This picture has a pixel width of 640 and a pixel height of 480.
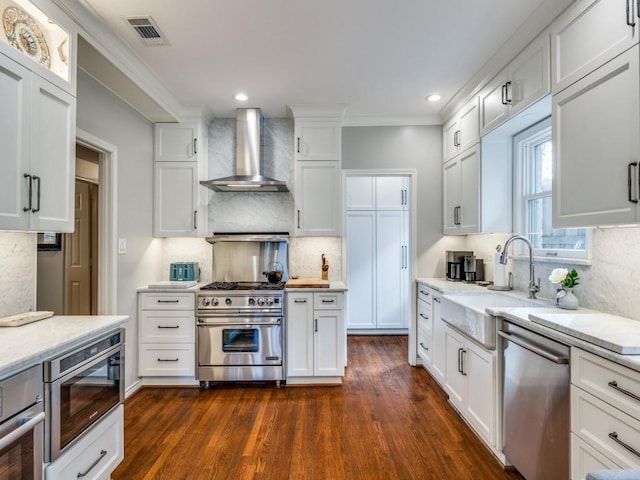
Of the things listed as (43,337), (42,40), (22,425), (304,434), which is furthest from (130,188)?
(304,434)

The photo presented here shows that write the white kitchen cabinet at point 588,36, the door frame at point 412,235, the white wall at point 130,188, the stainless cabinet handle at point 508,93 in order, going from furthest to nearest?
the door frame at point 412,235 < the white wall at point 130,188 < the stainless cabinet handle at point 508,93 < the white kitchen cabinet at point 588,36

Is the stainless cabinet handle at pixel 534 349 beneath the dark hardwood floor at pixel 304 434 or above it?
above

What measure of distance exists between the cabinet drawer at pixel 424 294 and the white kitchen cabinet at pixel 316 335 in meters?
0.88

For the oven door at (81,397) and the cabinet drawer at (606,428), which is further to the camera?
the oven door at (81,397)

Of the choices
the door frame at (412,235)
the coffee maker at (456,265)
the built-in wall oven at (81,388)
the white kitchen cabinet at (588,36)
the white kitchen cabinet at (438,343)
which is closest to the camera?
the built-in wall oven at (81,388)

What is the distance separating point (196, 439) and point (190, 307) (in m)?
1.20

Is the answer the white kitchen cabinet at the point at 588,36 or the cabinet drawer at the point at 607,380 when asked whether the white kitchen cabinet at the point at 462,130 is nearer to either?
the white kitchen cabinet at the point at 588,36

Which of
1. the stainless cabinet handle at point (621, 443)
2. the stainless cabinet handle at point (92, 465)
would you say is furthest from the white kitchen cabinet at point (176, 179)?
the stainless cabinet handle at point (621, 443)

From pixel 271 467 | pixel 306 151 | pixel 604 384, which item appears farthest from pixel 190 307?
pixel 604 384

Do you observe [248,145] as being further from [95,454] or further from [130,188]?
[95,454]

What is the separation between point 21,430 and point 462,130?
144 inches

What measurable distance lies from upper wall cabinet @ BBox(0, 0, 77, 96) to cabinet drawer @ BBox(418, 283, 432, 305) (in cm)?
320

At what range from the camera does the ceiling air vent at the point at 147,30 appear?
7.04 ft

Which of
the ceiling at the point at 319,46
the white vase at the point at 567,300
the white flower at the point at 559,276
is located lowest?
the white vase at the point at 567,300
